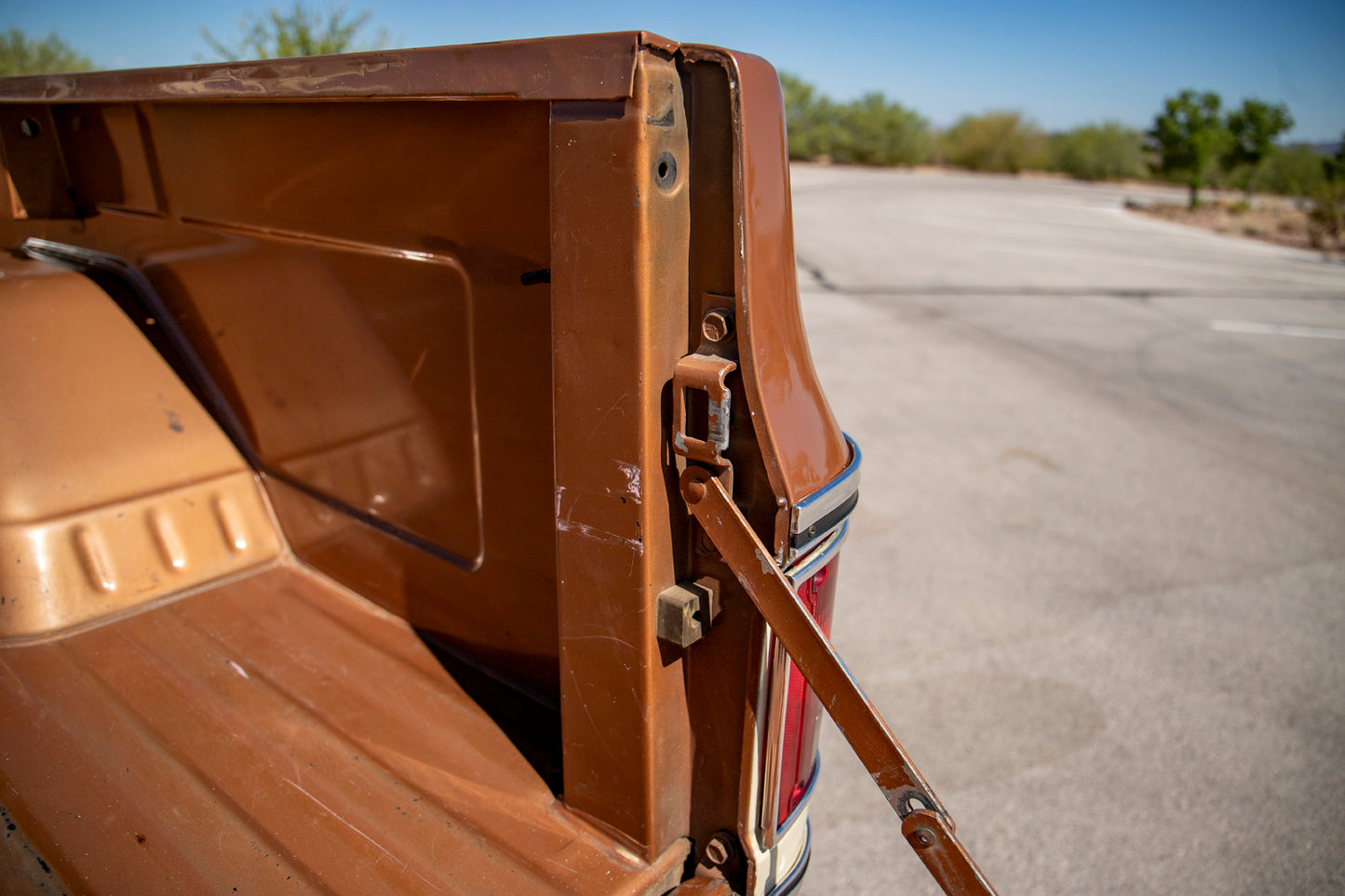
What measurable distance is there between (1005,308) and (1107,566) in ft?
19.7

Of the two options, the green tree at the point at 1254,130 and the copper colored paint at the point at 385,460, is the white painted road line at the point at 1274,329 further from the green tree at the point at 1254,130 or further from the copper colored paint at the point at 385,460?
the green tree at the point at 1254,130

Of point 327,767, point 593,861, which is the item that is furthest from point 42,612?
point 593,861

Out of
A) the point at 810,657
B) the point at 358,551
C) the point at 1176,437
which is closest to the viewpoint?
the point at 810,657

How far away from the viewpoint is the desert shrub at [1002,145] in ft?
135

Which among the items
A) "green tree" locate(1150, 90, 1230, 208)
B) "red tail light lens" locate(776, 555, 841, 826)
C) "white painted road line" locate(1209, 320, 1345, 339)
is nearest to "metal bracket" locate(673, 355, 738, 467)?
"red tail light lens" locate(776, 555, 841, 826)

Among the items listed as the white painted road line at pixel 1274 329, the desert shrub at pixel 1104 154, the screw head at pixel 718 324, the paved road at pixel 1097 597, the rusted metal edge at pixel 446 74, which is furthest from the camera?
the desert shrub at pixel 1104 154

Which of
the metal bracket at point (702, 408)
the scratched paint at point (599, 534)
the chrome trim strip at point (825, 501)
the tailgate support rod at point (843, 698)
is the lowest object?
the tailgate support rod at point (843, 698)

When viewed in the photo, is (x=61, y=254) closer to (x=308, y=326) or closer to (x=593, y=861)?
(x=308, y=326)

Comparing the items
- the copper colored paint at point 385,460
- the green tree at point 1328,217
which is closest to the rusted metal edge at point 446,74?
the copper colored paint at point 385,460

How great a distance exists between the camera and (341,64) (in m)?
1.24

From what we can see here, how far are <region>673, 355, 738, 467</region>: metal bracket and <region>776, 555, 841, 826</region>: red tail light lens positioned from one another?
294mm

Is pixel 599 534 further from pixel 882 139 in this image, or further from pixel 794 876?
pixel 882 139

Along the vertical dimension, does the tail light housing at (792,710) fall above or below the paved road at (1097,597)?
above

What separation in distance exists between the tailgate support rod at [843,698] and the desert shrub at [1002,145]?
45487 millimetres
